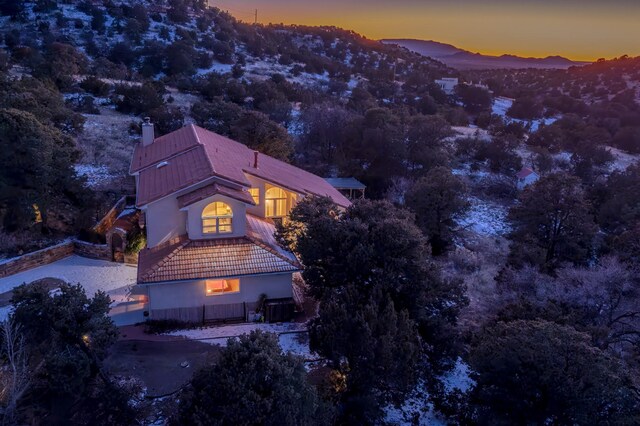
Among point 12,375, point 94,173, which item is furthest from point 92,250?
point 12,375

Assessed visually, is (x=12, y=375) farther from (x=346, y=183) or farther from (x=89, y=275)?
(x=346, y=183)

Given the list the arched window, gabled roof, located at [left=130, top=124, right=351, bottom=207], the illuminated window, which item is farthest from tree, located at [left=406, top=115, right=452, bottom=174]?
the arched window

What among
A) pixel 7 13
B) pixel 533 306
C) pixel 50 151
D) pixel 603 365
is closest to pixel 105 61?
pixel 7 13

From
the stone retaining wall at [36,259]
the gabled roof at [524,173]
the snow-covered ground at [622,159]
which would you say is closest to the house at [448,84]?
the snow-covered ground at [622,159]

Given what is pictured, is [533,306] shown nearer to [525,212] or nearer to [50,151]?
[525,212]

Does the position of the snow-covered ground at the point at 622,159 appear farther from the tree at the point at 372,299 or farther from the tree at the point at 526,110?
the tree at the point at 372,299

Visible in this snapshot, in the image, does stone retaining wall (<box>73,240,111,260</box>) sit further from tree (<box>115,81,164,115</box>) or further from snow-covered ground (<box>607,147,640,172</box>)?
snow-covered ground (<box>607,147,640,172</box>)
